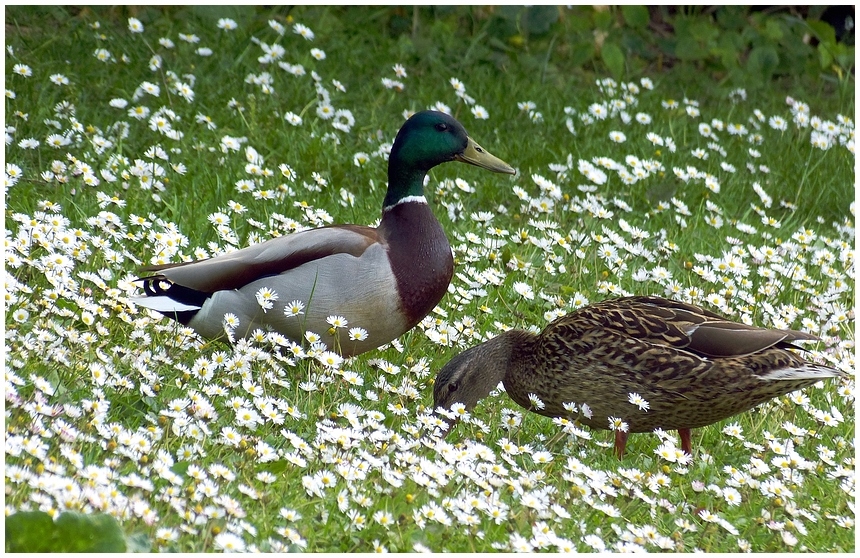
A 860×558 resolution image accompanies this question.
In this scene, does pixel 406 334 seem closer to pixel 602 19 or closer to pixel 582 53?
pixel 582 53

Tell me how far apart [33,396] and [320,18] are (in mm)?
5275

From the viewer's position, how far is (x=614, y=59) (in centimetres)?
843

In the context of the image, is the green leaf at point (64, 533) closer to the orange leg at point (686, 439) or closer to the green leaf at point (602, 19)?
the orange leg at point (686, 439)

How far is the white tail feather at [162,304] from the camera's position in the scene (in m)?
4.60

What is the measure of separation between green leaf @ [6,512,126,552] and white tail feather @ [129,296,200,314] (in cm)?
181

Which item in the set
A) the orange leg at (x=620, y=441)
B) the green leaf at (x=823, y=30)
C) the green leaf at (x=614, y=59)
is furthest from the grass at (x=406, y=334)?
the green leaf at (x=823, y=30)

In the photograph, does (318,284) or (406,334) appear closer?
(318,284)

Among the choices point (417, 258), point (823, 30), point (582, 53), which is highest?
point (582, 53)

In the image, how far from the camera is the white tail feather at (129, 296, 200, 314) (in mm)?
4598

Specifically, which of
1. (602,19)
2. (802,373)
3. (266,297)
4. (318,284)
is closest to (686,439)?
(802,373)

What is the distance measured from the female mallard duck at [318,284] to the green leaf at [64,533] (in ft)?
5.98

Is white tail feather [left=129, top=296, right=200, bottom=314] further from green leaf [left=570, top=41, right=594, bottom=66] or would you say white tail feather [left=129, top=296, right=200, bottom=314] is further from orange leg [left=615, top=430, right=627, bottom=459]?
green leaf [left=570, top=41, right=594, bottom=66]

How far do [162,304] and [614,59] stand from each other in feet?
15.6

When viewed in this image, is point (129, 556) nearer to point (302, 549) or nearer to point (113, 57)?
point (302, 549)
